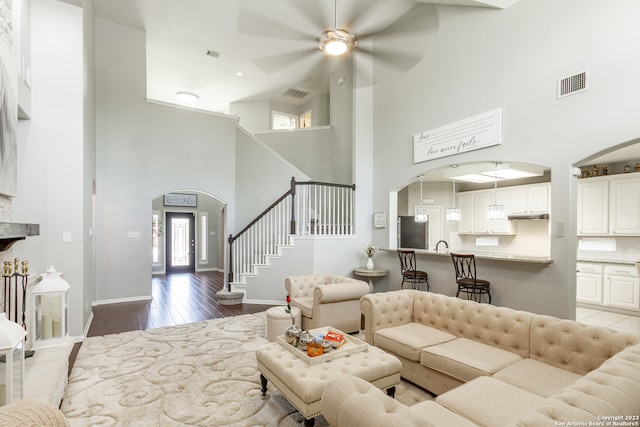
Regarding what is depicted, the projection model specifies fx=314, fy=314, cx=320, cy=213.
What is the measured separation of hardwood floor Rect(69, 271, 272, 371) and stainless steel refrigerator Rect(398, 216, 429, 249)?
4.74 m

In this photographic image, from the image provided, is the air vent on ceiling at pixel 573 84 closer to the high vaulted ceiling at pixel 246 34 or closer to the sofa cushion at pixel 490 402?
the high vaulted ceiling at pixel 246 34

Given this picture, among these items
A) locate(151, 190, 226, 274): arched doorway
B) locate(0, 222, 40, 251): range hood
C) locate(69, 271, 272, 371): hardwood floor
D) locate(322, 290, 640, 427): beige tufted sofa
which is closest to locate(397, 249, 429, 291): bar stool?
locate(322, 290, 640, 427): beige tufted sofa

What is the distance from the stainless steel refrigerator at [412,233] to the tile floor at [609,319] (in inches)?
148

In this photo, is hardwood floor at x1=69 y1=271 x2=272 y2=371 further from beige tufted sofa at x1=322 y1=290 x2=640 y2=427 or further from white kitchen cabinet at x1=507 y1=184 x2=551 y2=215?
white kitchen cabinet at x1=507 y1=184 x2=551 y2=215

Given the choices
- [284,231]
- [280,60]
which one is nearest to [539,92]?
[284,231]

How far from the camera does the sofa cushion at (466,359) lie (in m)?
2.43

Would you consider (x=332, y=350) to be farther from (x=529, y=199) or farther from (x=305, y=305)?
(x=529, y=199)

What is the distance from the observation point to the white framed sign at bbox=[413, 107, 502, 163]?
4.55m

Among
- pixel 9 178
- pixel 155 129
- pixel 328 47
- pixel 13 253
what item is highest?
pixel 328 47

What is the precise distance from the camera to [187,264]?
1088 cm

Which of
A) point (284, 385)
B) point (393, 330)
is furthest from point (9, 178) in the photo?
point (393, 330)

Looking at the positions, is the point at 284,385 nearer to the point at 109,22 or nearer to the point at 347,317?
the point at 347,317

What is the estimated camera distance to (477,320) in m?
3.03

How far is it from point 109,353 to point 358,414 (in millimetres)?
3729
